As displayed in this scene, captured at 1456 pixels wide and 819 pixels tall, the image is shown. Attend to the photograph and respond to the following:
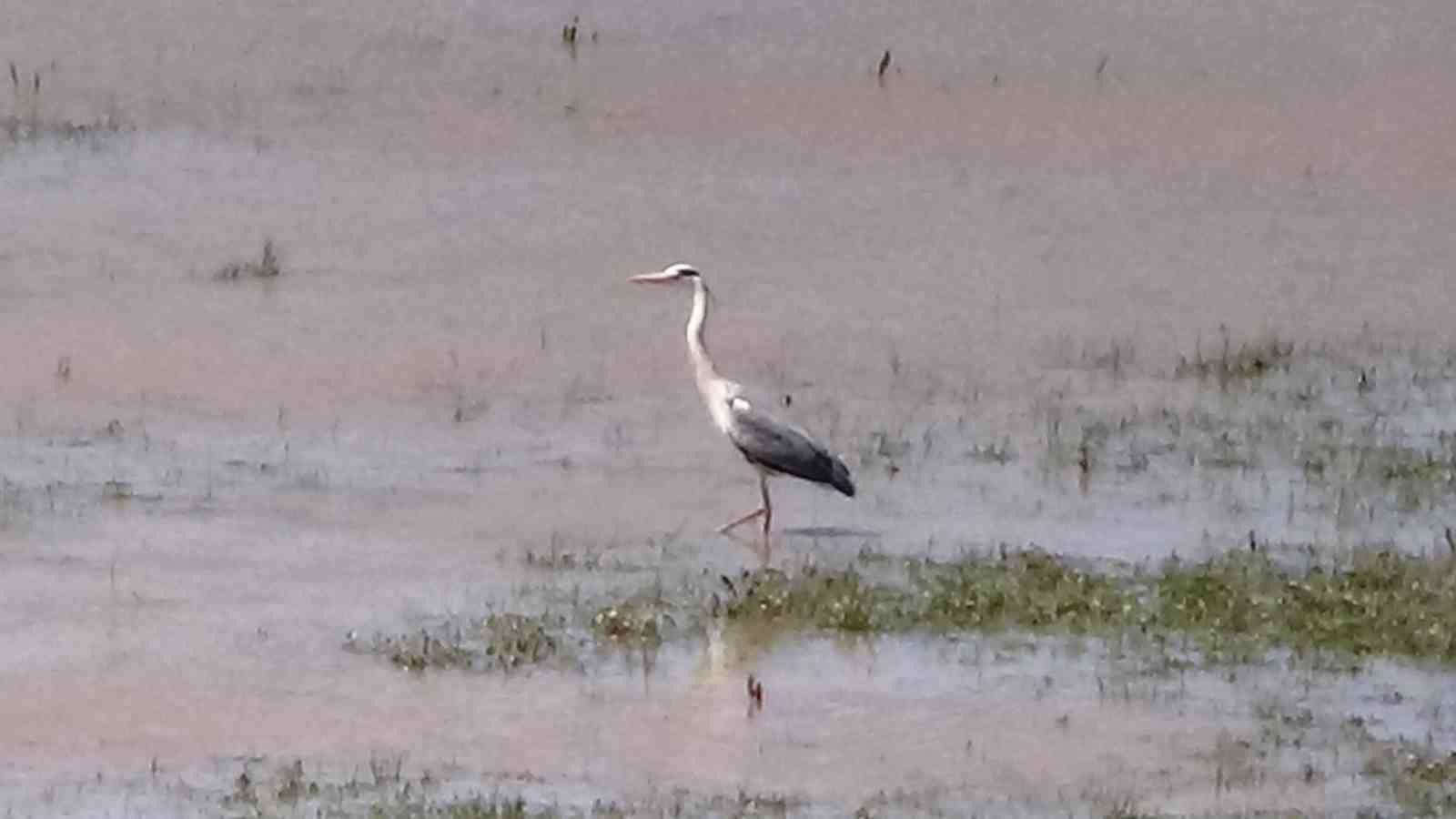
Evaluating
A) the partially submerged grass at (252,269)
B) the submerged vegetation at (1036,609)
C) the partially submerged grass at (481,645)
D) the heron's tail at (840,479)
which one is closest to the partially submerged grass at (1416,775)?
the submerged vegetation at (1036,609)

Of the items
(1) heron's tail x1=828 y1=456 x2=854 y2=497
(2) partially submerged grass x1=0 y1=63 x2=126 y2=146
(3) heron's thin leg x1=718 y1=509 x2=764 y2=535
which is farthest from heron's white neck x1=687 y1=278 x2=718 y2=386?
(2) partially submerged grass x1=0 y1=63 x2=126 y2=146

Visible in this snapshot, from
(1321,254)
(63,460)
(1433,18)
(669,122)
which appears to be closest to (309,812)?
(63,460)

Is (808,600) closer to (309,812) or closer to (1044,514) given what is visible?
(1044,514)

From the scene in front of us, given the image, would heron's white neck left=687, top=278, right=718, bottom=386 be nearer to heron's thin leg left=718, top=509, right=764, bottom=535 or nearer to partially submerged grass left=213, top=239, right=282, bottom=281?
heron's thin leg left=718, top=509, right=764, bottom=535

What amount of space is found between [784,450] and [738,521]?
305mm

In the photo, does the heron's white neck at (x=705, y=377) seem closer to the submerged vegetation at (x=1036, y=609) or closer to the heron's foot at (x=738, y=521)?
the heron's foot at (x=738, y=521)

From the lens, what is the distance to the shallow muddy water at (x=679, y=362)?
1035 centimetres

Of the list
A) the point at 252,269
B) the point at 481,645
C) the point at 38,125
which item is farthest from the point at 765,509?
the point at 38,125

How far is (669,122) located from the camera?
69.9 feet

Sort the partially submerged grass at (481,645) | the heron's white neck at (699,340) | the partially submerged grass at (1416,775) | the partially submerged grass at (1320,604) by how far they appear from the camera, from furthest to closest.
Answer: the heron's white neck at (699,340) < the partially submerged grass at (1320,604) < the partially submerged grass at (481,645) < the partially submerged grass at (1416,775)

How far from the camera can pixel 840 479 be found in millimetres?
12781

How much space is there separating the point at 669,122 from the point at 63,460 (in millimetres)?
8477

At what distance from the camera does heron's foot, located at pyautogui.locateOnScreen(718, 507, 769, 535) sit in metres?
12.8

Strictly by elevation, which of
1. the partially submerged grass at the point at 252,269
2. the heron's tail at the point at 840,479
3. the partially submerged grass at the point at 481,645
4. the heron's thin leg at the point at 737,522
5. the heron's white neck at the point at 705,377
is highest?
the partially submerged grass at the point at 252,269
